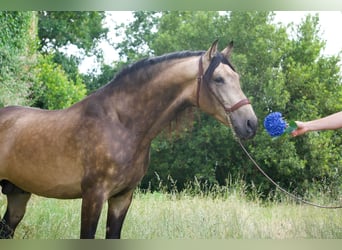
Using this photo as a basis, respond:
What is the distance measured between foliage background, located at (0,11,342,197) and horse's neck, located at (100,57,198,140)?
1323 millimetres

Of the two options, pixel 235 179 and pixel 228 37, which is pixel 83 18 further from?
pixel 235 179

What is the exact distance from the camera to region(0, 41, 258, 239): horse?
2.79m

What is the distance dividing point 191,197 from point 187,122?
142cm

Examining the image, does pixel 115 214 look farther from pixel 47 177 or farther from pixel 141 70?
pixel 141 70

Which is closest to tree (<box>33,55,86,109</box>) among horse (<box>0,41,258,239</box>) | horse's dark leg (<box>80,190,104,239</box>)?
horse (<box>0,41,258,239</box>)

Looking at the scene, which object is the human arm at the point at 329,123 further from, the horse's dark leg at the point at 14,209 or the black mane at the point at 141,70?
the horse's dark leg at the point at 14,209

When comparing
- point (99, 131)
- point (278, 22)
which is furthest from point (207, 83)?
point (278, 22)

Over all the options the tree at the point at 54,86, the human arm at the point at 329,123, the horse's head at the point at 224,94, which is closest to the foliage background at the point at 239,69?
the tree at the point at 54,86

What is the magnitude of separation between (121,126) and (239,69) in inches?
95.4

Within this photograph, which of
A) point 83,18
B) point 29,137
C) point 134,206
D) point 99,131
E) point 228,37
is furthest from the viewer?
point 228,37

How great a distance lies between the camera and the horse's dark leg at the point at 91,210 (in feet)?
9.02

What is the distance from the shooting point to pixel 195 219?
394 cm

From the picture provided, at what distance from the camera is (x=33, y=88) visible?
4.33 meters

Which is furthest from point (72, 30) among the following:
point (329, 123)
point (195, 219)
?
point (329, 123)
